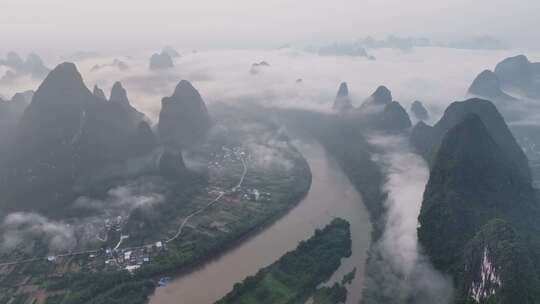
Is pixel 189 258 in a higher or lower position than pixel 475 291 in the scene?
lower

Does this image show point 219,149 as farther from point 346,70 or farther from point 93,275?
point 346,70

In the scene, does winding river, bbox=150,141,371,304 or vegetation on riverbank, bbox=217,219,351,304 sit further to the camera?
winding river, bbox=150,141,371,304

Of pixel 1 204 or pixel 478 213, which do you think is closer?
pixel 478 213

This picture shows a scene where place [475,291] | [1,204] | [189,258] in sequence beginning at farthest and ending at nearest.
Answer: [1,204], [189,258], [475,291]

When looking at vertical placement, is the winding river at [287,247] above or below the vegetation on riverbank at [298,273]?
below

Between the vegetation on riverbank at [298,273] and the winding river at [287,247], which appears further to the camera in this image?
the winding river at [287,247]

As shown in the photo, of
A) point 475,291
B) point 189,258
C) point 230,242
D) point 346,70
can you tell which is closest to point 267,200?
point 230,242

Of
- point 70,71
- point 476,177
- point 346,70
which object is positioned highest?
point 70,71

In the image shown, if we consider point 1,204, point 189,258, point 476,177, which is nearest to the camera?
point 189,258

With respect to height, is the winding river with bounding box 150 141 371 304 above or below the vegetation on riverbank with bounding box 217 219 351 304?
below
